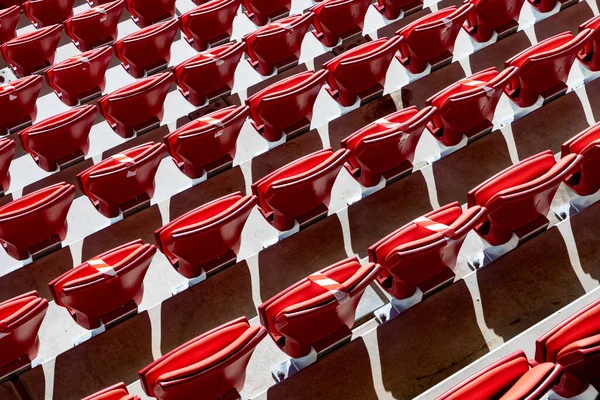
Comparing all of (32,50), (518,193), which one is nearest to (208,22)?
(32,50)

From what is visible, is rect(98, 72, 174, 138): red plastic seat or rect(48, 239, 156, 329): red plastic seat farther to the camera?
rect(98, 72, 174, 138): red plastic seat

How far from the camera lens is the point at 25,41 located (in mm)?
2982

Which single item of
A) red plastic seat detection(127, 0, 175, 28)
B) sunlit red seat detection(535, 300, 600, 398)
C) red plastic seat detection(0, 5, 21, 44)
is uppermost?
red plastic seat detection(0, 5, 21, 44)

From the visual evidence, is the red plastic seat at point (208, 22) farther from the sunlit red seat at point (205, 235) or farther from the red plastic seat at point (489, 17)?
the sunlit red seat at point (205, 235)

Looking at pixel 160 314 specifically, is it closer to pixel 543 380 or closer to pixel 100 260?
pixel 100 260

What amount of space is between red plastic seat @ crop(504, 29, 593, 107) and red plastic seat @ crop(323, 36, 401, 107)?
1.31 ft

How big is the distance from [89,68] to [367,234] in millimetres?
1141

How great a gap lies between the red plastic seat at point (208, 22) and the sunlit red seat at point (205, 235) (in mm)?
1012

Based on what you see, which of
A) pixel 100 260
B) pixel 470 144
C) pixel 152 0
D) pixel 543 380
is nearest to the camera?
pixel 543 380

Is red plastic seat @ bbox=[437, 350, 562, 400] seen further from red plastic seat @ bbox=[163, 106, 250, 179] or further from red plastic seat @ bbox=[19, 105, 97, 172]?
red plastic seat @ bbox=[19, 105, 97, 172]

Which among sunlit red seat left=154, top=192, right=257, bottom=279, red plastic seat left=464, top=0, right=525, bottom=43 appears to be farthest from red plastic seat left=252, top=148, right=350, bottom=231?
red plastic seat left=464, top=0, right=525, bottom=43

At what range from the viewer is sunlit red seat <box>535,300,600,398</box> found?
174 centimetres

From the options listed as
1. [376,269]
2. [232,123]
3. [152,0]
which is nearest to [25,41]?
[152,0]

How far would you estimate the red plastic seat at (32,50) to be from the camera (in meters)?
2.99
